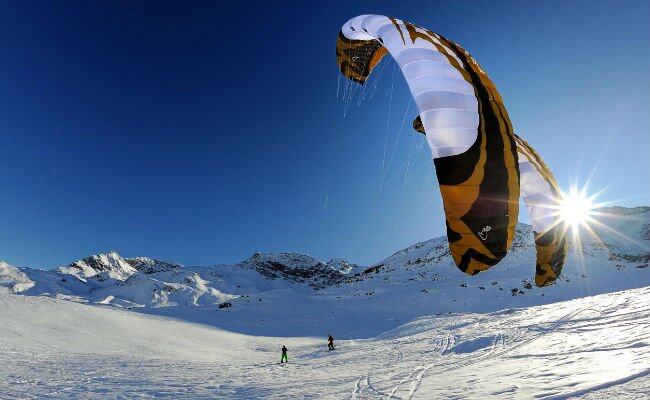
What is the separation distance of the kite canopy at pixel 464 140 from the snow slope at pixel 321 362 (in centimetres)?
297

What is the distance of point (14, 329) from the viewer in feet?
66.1

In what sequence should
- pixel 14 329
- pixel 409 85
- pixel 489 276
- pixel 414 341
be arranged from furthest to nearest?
pixel 489 276 → pixel 414 341 → pixel 14 329 → pixel 409 85

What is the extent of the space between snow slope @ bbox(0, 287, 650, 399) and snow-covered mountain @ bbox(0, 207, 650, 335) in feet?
42.2

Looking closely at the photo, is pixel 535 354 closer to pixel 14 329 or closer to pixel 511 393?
pixel 511 393

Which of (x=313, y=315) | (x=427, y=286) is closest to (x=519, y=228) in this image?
(x=427, y=286)

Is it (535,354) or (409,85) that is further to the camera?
(535,354)

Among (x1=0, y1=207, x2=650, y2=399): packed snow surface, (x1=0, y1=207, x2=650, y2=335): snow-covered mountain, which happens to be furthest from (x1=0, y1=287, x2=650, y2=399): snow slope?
(x1=0, y1=207, x2=650, y2=335): snow-covered mountain

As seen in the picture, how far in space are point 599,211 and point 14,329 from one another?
114772 millimetres

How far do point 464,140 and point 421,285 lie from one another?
2116 inches

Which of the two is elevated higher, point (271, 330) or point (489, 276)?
point (489, 276)

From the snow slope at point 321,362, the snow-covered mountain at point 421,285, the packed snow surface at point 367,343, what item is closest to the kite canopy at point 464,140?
the snow slope at point 321,362

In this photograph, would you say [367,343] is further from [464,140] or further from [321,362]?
[464,140]

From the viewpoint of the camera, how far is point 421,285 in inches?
2212

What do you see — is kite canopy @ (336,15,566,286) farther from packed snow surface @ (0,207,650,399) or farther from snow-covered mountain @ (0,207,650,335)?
snow-covered mountain @ (0,207,650,335)
